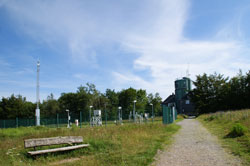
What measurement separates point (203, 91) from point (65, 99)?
38.2 meters

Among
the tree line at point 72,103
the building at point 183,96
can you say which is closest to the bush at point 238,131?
the tree line at point 72,103

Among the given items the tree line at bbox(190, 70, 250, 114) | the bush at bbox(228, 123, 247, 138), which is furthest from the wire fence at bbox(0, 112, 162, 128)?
the tree line at bbox(190, 70, 250, 114)

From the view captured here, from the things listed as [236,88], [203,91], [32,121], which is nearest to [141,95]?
[203,91]

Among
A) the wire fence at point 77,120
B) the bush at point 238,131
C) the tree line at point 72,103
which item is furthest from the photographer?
the tree line at point 72,103

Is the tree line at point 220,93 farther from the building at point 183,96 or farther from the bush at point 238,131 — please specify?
the bush at point 238,131

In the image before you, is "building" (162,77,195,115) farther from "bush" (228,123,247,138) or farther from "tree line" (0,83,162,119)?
"bush" (228,123,247,138)

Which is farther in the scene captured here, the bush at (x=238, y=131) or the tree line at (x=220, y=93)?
the tree line at (x=220, y=93)

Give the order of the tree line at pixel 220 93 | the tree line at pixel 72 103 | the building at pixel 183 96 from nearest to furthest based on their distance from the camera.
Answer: the tree line at pixel 220 93
the tree line at pixel 72 103
the building at pixel 183 96

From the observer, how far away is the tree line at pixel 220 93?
44531 mm

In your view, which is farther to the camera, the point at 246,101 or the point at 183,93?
the point at 183,93

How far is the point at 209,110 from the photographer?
1977 inches

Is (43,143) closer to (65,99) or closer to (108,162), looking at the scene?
(108,162)

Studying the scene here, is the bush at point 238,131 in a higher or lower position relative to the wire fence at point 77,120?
higher

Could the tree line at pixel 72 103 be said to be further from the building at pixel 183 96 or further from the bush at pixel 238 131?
the bush at pixel 238 131
